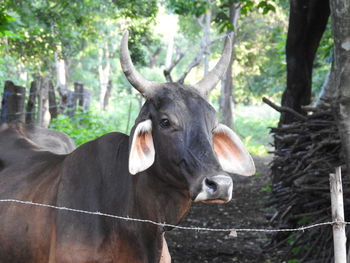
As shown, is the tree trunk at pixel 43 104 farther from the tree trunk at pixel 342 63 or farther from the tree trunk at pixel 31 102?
the tree trunk at pixel 342 63

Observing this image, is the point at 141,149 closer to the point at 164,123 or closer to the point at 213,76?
the point at 164,123

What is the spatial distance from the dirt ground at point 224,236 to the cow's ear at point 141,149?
10.8ft

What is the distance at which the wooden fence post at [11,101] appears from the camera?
8047 millimetres

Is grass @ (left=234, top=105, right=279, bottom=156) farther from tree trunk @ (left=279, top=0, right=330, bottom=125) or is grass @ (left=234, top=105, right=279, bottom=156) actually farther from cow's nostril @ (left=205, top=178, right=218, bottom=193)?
cow's nostril @ (left=205, top=178, right=218, bottom=193)

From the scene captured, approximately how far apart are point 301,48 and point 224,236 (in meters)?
2.73

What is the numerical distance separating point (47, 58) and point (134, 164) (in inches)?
408

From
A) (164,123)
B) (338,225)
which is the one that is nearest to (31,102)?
(164,123)

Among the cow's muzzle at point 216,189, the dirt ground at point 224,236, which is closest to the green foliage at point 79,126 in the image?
the dirt ground at point 224,236

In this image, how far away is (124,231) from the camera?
3.47 metres

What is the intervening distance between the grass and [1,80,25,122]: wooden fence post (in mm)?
12184

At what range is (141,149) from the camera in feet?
10.9

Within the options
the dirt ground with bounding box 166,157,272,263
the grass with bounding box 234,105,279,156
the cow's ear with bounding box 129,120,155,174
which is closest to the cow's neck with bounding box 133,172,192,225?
the cow's ear with bounding box 129,120,155,174

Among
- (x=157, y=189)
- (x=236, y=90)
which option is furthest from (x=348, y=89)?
(x=236, y=90)

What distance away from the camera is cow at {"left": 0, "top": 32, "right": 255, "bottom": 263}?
3.26 metres
